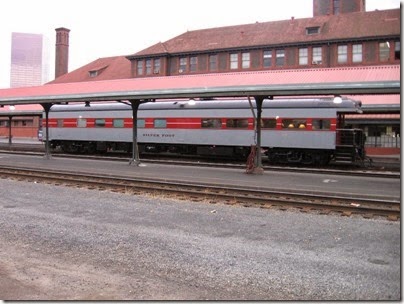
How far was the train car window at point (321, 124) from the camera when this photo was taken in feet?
68.0

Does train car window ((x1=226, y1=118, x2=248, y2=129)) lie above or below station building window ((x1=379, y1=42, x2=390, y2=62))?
below

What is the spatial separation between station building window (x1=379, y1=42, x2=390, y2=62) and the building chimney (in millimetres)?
56268

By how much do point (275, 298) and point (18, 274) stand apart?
3360mm

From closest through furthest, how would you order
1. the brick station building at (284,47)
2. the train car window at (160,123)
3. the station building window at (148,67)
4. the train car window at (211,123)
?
1. the train car window at (211,123)
2. the train car window at (160,123)
3. the brick station building at (284,47)
4. the station building window at (148,67)

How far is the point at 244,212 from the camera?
9.80m

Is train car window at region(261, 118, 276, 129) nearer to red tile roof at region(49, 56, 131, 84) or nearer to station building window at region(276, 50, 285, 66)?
station building window at region(276, 50, 285, 66)

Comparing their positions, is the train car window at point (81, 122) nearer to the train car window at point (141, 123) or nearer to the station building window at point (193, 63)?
the train car window at point (141, 123)

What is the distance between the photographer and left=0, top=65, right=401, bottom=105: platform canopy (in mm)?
16125

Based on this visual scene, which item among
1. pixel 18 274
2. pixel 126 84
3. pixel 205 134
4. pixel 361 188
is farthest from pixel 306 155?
pixel 126 84

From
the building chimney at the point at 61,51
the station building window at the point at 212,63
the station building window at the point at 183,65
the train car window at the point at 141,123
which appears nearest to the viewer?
the train car window at the point at 141,123

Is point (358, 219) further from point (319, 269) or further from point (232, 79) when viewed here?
point (232, 79)

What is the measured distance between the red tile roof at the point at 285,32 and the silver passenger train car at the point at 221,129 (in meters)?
24.0

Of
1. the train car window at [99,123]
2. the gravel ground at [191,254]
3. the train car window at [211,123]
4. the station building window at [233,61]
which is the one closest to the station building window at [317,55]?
the station building window at [233,61]

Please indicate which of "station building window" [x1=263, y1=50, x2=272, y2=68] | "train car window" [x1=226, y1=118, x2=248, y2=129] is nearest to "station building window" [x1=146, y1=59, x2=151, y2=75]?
"station building window" [x1=263, y1=50, x2=272, y2=68]
